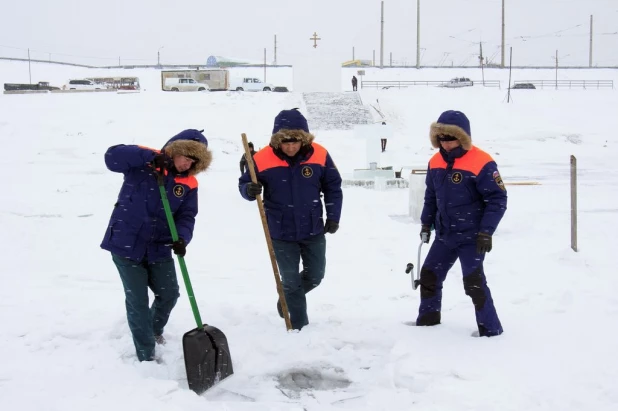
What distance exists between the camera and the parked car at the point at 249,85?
38478 mm

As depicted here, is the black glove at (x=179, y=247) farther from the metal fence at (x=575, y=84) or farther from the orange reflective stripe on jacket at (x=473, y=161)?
the metal fence at (x=575, y=84)

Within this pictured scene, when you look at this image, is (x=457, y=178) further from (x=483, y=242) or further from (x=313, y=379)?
(x=313, y=379)

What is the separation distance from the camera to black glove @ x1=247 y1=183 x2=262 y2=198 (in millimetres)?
4160

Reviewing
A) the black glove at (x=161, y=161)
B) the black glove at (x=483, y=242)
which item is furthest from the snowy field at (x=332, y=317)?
the black glove at (x=161, y=161)

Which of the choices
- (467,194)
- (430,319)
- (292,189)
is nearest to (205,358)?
(292,189)

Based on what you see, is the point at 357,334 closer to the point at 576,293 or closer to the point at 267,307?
the point at 267,307

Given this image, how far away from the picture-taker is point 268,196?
14.4 feet

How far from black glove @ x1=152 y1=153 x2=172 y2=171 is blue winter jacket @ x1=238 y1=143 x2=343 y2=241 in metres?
0.74

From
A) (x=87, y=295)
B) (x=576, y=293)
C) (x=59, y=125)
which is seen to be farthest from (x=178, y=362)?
(x=59, y=125)

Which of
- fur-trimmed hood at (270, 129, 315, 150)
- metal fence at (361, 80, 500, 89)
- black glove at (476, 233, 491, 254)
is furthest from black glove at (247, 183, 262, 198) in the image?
metal fence at (361, 80, 500, 89)

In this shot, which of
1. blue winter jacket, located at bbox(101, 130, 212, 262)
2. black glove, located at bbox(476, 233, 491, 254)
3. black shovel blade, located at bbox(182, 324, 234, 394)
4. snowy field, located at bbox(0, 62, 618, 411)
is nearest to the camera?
snowy field, located at bbox(0, 62, 618, 411)

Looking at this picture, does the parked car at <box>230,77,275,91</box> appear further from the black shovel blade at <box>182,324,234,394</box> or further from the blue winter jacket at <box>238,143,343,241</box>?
the black shovel blade at <box>182,324,234,394</box>

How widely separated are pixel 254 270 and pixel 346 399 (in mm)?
3314

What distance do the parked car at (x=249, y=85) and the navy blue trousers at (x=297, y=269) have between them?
34.6 metres
